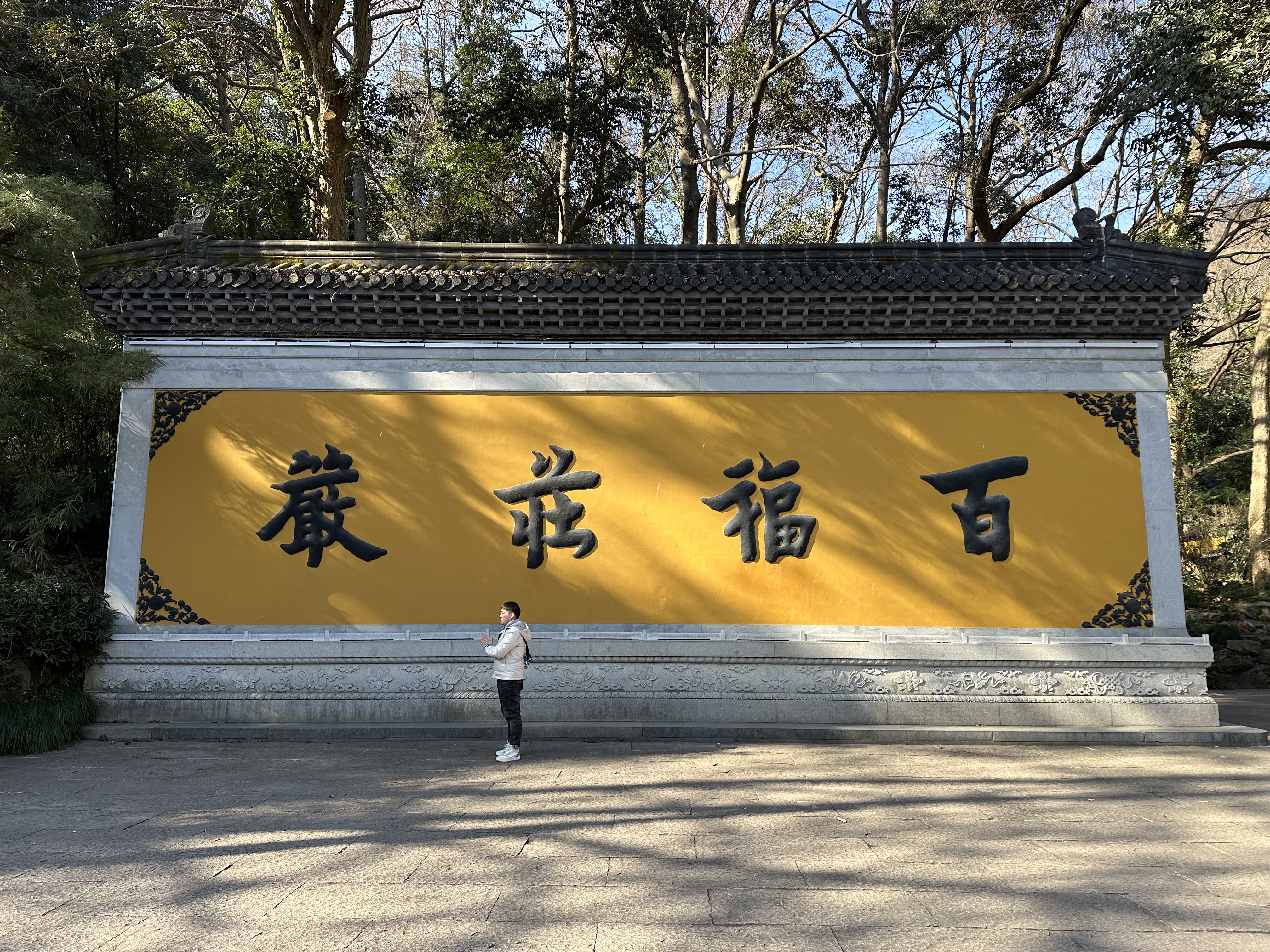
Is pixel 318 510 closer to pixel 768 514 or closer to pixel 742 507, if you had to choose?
pixel 742 507

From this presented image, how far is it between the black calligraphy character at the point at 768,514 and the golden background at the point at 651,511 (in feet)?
0.22

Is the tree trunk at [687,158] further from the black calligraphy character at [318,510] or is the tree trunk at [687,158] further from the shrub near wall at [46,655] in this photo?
the shrub near wall at [46,655]

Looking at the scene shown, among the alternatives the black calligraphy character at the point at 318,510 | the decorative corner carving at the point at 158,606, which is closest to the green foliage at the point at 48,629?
the decorative corner carving at the point at 158,606

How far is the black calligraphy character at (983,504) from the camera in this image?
764 cm

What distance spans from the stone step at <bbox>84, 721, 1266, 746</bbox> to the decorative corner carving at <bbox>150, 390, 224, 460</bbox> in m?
2.50

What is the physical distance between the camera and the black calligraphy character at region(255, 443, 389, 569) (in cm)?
764

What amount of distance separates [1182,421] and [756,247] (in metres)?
12.3

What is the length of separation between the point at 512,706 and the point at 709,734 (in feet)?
5.82

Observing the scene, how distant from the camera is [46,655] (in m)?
6.95

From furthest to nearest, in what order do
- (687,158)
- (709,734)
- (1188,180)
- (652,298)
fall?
1. (687,158)
2. (1188,180)
3. (652,298)
4. (709,734)

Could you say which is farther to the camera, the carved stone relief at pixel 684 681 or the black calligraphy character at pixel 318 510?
the black calligraphy character at pixel 318 510

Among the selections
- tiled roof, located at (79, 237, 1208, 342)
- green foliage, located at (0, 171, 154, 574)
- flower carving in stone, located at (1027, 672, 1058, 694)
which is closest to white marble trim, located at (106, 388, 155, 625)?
green foliage, located at (0, 171, 154, 574)

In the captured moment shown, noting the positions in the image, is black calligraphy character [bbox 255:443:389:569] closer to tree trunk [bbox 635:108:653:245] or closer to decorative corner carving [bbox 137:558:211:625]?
decorative corner carving [bbox 137:558:211:625]

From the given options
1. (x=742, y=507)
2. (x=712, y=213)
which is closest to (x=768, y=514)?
(x=742, y=507)
